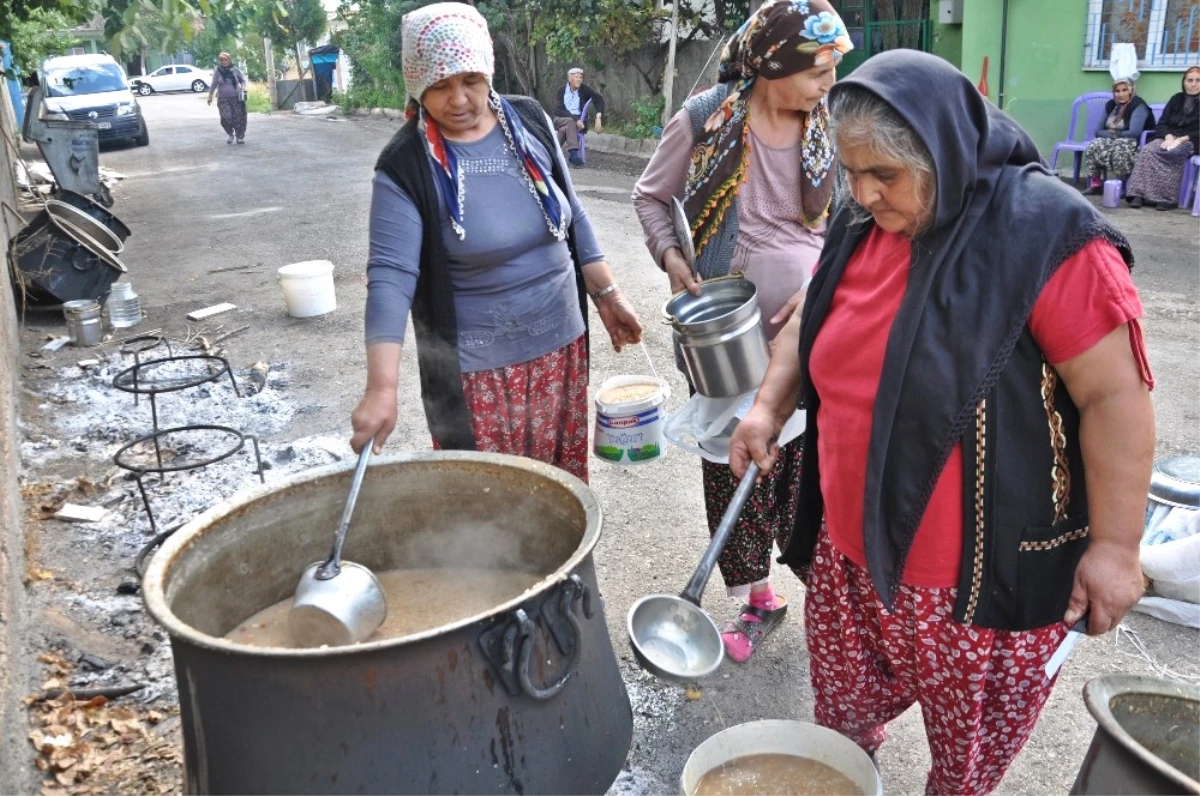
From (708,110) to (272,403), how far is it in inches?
144

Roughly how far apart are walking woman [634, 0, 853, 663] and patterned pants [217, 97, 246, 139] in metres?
19.5

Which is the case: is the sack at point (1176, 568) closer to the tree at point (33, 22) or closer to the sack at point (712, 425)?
the sack at point (712, 425)

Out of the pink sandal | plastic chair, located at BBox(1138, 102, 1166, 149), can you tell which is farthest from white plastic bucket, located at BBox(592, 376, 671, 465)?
plastic chair, located at BBox(1138, 102, 1166, 149)

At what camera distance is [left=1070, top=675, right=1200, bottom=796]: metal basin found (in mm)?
1321

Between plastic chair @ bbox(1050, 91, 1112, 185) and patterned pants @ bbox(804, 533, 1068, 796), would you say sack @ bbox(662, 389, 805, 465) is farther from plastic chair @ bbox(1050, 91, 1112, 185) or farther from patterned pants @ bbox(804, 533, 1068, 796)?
plastic chair @ bbox(1050, 91, 1112, 185)

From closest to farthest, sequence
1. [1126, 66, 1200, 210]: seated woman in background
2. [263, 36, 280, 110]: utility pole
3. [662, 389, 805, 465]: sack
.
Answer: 1. [662, 389, 805, 465]: sack
2. [1126, 66, 1200, 210]: seated woman in background
3. [263, 36, 280, 110]: utility pole

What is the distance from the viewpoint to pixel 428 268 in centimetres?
258

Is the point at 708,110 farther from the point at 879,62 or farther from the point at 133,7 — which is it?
the point at 133,7

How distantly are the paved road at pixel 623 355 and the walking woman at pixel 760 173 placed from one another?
0.72 m

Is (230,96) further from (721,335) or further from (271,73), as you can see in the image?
(721,335)

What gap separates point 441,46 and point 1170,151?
29.7 ft

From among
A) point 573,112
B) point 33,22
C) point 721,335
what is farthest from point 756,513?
point 33,22

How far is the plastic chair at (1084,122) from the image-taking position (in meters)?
10.5

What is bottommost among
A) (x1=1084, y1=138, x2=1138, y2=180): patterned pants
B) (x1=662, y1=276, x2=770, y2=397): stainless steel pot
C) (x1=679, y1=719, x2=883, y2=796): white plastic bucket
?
(x1=679, y1=719, x2=883, y2=796): white plastic bucket
